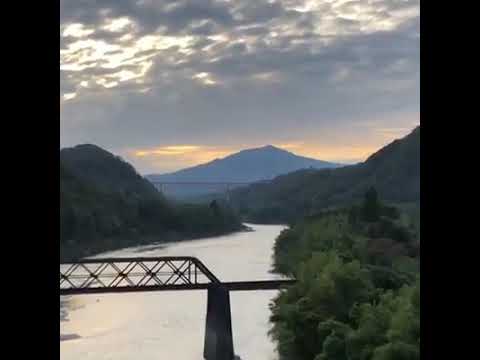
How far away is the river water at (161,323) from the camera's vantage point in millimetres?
27547

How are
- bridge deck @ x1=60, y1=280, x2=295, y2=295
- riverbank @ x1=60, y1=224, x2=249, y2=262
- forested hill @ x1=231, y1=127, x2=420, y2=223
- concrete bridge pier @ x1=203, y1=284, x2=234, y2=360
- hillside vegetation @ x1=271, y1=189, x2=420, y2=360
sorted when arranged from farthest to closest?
forested hill @ x1=231, y1=127, x2=420, y2=223
riverbank @ x1=60, y1=224, x2=249, y2=262
concrete bridge pier @ x1=203, y1=284, x2=234, y2=360
bridge deck @ x1=60, y1=280, x2=295, y2=295
hillside vegetation @ x1=271, y1=189, x2=420, y2=360

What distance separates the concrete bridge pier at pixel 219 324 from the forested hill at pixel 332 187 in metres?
54.1

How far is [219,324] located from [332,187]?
241 ft

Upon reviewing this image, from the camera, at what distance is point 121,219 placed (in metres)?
72.6

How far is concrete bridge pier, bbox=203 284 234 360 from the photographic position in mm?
23594

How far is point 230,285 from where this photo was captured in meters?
23.7

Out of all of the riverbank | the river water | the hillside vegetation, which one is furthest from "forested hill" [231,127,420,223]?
the hillside vegetation

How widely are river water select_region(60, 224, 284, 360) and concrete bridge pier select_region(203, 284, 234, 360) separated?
1.88 m

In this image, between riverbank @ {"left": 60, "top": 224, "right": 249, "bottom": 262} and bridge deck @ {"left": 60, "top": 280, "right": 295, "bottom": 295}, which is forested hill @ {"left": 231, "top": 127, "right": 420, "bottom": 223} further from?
bridge deck @ {"left": 60, "top": 280, "right": 295, "bottom": 295}

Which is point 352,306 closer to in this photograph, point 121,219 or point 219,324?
point 219,324

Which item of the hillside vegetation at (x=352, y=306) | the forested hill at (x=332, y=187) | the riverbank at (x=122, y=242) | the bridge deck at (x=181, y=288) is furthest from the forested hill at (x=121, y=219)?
the bridge deck at (x=181, y=288)

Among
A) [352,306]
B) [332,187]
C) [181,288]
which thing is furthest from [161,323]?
[332,187]
